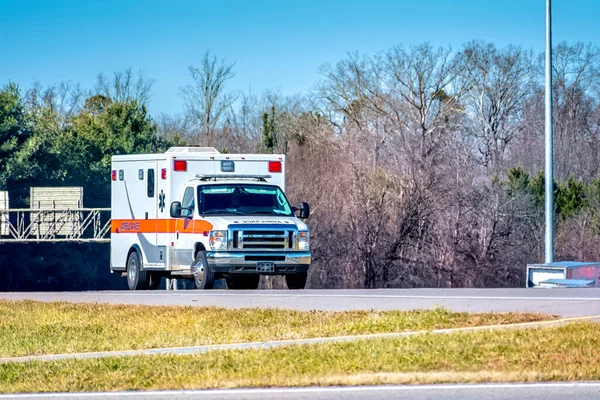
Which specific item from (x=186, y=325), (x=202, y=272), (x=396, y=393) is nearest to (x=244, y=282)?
(x=202, y=272)

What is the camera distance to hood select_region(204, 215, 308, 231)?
23094mm

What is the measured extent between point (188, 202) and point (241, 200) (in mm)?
1105

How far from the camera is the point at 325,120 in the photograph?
67.1 meters

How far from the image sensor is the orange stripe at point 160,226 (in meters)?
23.6

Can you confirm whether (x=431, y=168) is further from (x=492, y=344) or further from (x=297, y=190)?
(x=492, y=344)

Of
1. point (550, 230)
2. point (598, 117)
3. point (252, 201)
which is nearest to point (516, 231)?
point (598, 117)

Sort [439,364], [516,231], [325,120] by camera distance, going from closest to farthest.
Answer: [439,364] < [516,231] < [325,120]

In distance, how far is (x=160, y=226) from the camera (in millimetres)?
24984

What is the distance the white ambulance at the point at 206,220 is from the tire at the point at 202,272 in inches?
0.8

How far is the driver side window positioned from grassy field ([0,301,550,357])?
19.5ft

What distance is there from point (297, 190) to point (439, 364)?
50283 millimetres

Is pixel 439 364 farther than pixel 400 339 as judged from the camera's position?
No

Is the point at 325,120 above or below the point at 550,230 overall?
above

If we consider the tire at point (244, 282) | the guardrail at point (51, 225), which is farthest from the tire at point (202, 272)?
the guardrail at point (51, 225)
